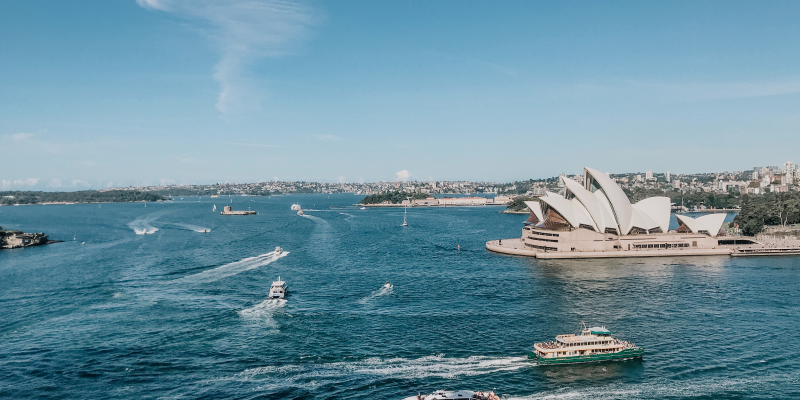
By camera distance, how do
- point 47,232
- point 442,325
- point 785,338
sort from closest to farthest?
point 785,338
point 442,325
point 47,232

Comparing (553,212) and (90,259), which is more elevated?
(553,212)

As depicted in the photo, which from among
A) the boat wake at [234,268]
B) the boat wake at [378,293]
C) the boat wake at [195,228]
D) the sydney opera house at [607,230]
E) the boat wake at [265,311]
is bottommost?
the boat wake at [265,311]

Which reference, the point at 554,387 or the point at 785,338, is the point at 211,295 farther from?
the point at 785,338

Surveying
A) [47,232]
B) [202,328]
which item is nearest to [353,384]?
[202,328]

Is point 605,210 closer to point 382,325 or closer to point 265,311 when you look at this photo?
point 382,325

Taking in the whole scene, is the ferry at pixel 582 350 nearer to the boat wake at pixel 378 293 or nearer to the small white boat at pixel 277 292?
the boat wake at pixel 378 293

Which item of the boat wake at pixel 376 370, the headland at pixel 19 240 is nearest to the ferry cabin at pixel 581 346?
the boat wake at pixel 376 370
